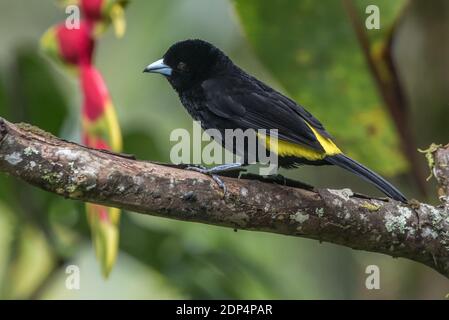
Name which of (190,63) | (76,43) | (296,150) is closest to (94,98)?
(76,43)

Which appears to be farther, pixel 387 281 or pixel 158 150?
pixel 387 281

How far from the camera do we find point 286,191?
2611 mm

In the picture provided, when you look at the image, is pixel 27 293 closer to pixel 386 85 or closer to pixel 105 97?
pixel 105 97

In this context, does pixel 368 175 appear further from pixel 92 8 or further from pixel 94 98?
pixel 92 8

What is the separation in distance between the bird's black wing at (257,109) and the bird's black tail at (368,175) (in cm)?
11

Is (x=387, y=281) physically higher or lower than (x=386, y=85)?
lower

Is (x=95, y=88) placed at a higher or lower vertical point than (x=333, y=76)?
lower

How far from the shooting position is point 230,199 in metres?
2.44

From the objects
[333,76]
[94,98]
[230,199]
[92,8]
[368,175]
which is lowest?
[230,199]

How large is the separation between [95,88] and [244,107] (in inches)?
22.6

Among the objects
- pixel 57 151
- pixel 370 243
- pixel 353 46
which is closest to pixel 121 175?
pixel 57 151

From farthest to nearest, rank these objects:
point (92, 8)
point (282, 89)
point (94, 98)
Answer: point (282, 89), point (92, 8), point (94, 98)

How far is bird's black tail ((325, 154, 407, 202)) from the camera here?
2.86 m
